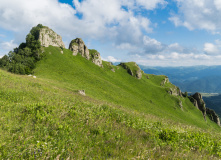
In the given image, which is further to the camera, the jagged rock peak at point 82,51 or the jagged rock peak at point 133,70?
the jagged rock peak at point 133,70

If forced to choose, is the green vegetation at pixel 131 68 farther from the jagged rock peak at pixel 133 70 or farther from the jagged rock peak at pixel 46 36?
the jagged rock peak at pixel 46 36

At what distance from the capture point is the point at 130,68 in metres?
116

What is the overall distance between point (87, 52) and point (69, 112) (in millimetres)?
95685

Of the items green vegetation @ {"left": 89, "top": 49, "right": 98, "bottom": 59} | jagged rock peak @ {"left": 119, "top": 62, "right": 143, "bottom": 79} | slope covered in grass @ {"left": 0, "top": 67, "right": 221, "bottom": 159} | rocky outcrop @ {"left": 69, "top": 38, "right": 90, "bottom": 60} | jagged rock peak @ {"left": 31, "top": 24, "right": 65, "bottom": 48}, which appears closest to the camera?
slope covered in grass @ {"left": 0, "top": 67, "right": 221, "bottom": 159}

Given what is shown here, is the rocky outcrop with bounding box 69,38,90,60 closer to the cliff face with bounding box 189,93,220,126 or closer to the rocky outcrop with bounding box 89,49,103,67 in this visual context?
the rocky outcrop with bounding box 89,49,103,67

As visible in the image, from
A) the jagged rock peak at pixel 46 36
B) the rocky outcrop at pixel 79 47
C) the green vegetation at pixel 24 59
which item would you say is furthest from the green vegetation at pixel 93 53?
the green vegetation at pixel 24 59

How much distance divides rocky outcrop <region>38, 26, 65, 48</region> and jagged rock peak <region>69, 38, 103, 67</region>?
34.7ft

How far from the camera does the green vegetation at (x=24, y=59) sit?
166 feet

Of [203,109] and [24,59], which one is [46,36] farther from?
[203,109]

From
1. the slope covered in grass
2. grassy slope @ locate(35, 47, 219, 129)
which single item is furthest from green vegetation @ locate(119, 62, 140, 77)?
the slope covered in grass

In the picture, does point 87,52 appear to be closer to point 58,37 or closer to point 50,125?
point 58,37

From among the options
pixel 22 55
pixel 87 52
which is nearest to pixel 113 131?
pixel 22 55

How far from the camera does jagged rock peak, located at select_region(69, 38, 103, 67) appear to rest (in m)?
92.2

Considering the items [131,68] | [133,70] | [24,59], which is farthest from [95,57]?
[24,59]
